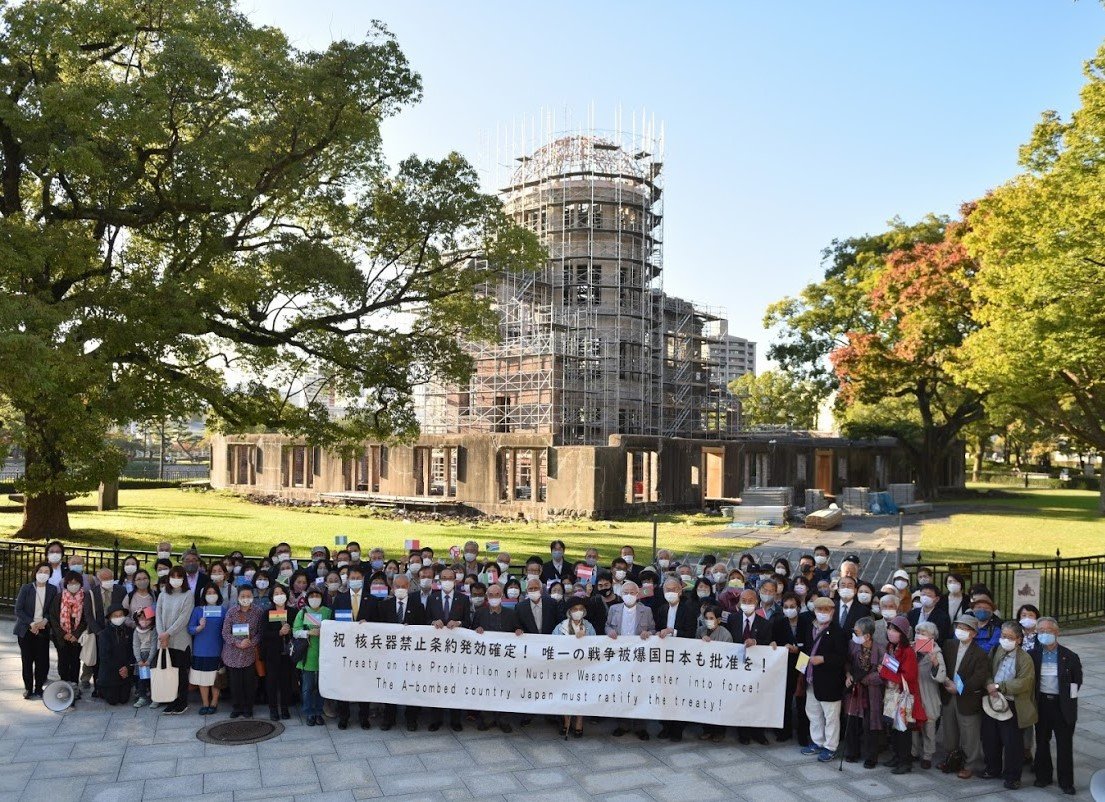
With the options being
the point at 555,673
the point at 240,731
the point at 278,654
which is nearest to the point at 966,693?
the point at 555,673

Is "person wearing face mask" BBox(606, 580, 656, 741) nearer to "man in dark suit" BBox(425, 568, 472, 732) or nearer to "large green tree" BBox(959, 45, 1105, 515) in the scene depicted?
"man in dark suit" BBox(425, 568, 472, 732)

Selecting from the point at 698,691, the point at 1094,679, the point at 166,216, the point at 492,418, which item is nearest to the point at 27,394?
the point at 166,216

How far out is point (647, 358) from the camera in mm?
51594

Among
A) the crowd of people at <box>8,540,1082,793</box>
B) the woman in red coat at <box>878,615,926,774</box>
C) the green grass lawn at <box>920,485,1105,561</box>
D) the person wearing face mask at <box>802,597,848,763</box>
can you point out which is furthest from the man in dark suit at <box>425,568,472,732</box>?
the green grass lawn at <box>920,485,1105,561</box>

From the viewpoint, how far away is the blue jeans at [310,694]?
989cm

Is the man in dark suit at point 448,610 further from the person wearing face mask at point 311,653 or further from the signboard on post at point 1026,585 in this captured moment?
the signboard on post at point 1026,585

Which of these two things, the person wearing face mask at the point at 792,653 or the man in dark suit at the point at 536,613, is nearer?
the person wearing face mask at the point at 792,653

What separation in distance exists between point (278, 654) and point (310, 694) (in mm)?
613

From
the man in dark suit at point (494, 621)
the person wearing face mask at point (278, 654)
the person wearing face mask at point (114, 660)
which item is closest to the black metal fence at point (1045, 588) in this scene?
the man in dark suit at point (494, 621)

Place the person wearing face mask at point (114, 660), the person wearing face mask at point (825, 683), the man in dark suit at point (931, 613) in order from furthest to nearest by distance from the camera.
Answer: the person wearing face mask at point (114, 660), the man in dark suit at point (931, 613), the person wearing face mask at point (825, 683)

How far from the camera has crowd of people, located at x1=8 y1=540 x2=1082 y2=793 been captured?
8.66 meters

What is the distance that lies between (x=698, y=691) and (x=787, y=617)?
4.60 feet

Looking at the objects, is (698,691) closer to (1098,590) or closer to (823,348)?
(1098,590)

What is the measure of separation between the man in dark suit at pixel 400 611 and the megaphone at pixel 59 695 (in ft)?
12.5
